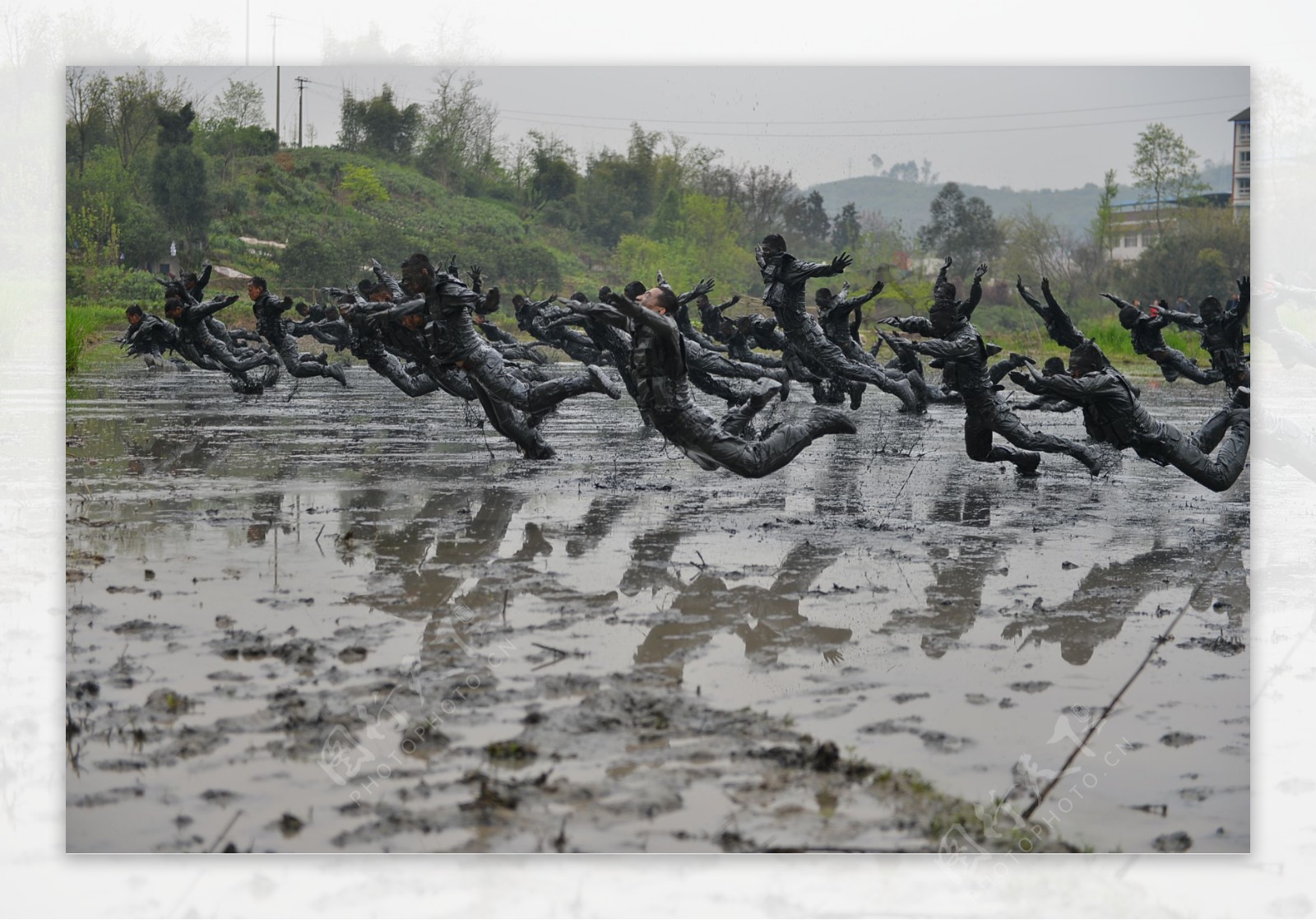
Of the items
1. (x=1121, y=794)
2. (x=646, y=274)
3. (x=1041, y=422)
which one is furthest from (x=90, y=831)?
(x=646, y=274)

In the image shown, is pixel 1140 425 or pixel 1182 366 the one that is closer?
pixel 1140 425

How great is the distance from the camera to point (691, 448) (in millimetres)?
9195

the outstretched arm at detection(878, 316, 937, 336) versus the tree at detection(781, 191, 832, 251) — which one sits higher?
the tree at detection(781, 191, 832, 251)

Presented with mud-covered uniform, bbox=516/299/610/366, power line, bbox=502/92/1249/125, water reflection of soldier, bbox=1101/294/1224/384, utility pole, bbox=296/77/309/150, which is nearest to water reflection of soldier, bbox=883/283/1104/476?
water reflection of soldier, bbox=1101/294/1224/384

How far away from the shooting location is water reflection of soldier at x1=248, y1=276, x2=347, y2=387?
1872cm

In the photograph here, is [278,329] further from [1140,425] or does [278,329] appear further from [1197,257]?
[1197,257]

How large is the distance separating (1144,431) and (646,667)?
19.0ft

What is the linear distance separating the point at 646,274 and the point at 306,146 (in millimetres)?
13719

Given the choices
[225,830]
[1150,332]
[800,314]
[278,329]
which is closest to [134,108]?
[278,329]

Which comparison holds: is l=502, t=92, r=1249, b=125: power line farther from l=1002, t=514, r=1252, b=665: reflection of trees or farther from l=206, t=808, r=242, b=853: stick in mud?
l=206, t=808, r=242, b=853: stick in mud

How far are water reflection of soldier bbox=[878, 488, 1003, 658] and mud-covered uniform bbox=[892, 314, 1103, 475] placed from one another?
1.18 metres

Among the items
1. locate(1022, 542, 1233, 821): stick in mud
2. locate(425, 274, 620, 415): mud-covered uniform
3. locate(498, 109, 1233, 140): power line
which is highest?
locate(498, 109, 1233, 140): power line

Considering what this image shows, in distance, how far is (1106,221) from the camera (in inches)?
1847

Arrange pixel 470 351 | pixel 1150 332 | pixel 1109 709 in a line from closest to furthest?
pixel 1109 709, pixel 470 351, pixel 1150 332
